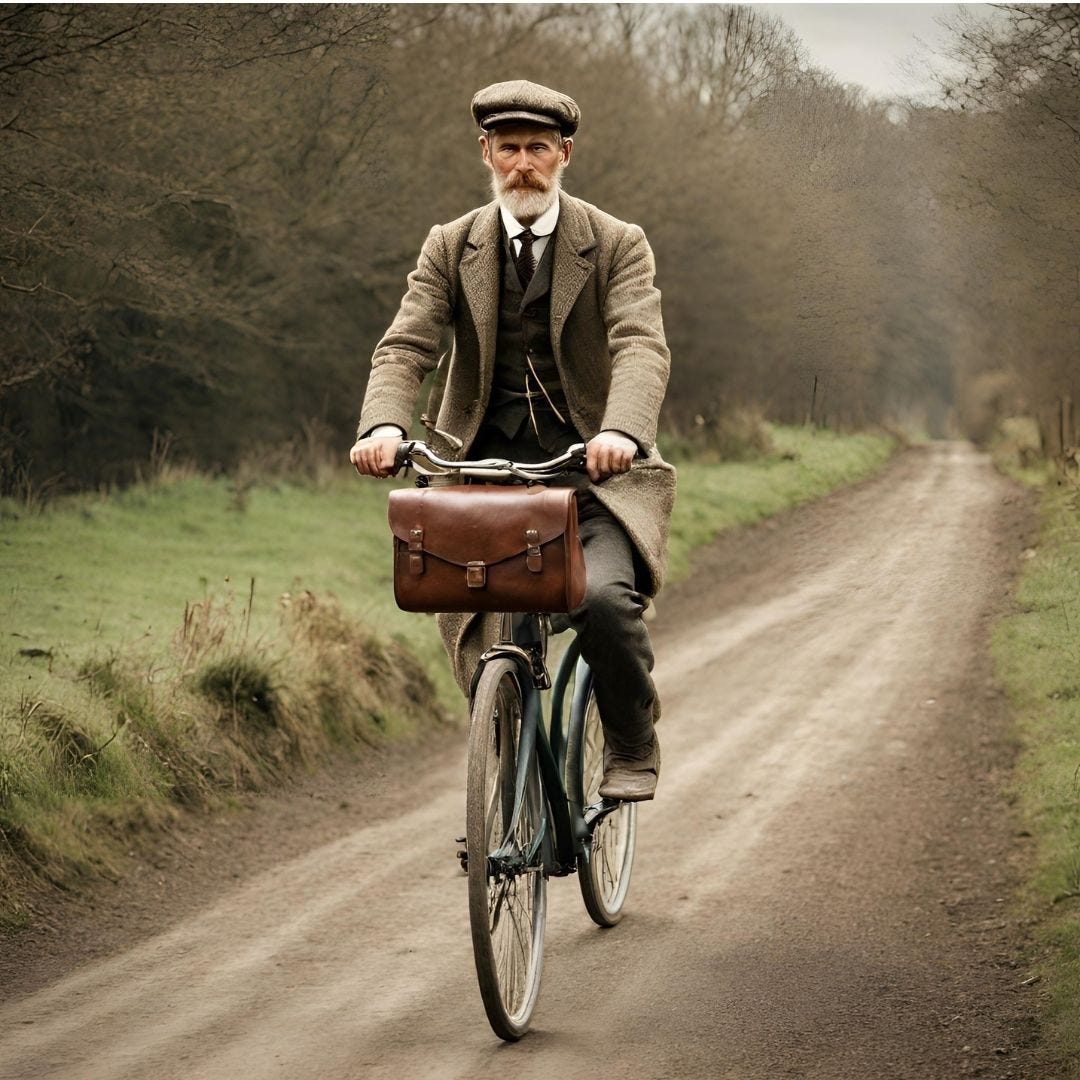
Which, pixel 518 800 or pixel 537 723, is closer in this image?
pixel 518 800

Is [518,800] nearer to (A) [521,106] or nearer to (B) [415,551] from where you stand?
(B) [415,551]

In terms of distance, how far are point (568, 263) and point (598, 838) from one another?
1989 millimetres

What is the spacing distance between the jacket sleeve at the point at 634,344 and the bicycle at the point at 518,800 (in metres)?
0.20

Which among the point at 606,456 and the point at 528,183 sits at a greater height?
the point at 528,183

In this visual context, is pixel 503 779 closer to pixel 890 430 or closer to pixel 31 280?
pixel 890 430

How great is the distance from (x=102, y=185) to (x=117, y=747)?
12.7ft

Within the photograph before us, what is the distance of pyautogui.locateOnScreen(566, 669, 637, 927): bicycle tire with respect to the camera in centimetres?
469

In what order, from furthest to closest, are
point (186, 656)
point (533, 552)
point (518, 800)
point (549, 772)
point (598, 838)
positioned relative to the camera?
point (186, 656)
point (598, 838)
point (549, 772)
point (518, 800)
point (533, 552)

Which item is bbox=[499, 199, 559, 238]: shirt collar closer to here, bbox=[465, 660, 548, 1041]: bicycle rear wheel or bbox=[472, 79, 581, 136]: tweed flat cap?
bbox=[472, 79, 581, 136]: tweed flat cap

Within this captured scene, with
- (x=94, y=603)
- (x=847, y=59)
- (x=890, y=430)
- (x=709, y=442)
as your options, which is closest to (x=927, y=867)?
(x=890, y=430)

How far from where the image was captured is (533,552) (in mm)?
3766

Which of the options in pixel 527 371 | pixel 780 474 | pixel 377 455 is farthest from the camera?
pixel 780 474

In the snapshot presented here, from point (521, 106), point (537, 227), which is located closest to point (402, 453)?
point (537, 227)

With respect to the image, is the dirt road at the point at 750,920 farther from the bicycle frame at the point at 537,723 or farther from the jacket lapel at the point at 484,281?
the jacket lapel at the point at 484,281
